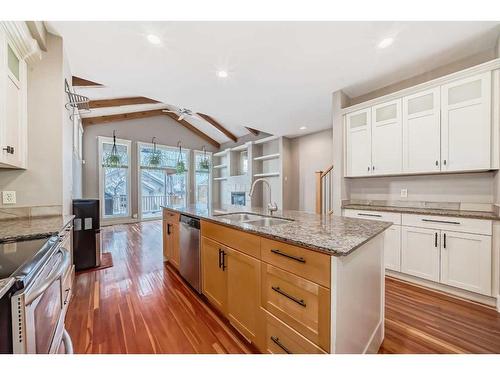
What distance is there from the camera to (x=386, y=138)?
276cm

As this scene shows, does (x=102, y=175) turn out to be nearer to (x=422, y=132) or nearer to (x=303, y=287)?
(x=303, y=287)

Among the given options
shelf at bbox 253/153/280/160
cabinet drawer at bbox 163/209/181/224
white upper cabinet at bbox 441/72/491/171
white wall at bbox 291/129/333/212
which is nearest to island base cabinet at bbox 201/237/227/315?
cabinet drawer at bbox 163/209/181/224

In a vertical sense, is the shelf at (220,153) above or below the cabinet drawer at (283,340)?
above

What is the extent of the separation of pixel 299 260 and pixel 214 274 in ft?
3.44

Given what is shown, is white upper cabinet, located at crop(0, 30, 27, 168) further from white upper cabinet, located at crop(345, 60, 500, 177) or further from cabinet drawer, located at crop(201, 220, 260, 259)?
white upper cabinet, located at crop(345, 60, 500, 177)

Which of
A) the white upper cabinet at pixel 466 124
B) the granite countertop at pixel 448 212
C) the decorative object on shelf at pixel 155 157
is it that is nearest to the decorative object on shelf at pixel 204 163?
the decorative object on shelf at pixel 155 157

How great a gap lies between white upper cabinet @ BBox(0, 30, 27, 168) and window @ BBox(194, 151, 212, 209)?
21.2 feet

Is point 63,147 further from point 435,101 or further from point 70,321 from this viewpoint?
point 435,101

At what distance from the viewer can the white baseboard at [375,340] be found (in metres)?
1.27

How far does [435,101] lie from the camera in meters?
2.34

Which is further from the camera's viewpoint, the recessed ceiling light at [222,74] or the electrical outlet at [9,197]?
the recessed ceiling light at [222,74]

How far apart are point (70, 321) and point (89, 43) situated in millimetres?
2725

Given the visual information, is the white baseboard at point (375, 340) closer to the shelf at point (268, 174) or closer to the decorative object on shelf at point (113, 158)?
the shelf at point (268, 174)

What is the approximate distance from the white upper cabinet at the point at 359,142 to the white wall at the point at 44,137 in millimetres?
3646
